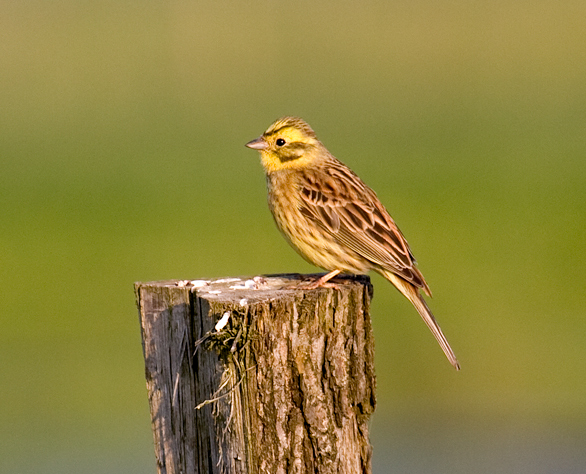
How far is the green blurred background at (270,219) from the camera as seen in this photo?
1152 centimetres

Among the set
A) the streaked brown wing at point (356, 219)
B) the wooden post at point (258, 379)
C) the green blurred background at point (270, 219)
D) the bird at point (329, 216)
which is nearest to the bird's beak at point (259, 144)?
the bird at point (329, 216)

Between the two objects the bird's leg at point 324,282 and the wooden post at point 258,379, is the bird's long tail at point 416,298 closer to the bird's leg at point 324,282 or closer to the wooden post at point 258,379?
the bird's leg at point 324,282

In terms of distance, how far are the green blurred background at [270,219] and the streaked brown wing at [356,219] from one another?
11.3 feet

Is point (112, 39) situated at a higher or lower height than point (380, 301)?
higher

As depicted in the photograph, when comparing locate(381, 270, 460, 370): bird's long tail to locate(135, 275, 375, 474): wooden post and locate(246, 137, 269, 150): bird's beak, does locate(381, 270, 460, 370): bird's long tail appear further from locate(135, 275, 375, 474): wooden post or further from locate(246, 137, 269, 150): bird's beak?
locate(135, 275, 375, 474): wooden post

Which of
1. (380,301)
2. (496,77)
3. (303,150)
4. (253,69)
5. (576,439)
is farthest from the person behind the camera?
(253,69)

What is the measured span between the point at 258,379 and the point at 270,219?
442 inches

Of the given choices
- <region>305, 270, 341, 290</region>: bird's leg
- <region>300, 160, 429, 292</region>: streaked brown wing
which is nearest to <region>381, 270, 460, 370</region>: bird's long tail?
<region>300, 160, 429, 292</region>: streaked brown wing

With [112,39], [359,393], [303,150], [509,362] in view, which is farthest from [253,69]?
[359,393]

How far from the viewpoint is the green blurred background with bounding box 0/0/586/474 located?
11.5 metres

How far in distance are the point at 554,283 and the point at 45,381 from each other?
19.6 feet

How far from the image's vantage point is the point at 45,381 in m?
12.1

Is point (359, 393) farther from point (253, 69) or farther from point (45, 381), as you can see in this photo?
point (253, 69)

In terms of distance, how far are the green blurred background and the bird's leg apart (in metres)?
A: 3.79
